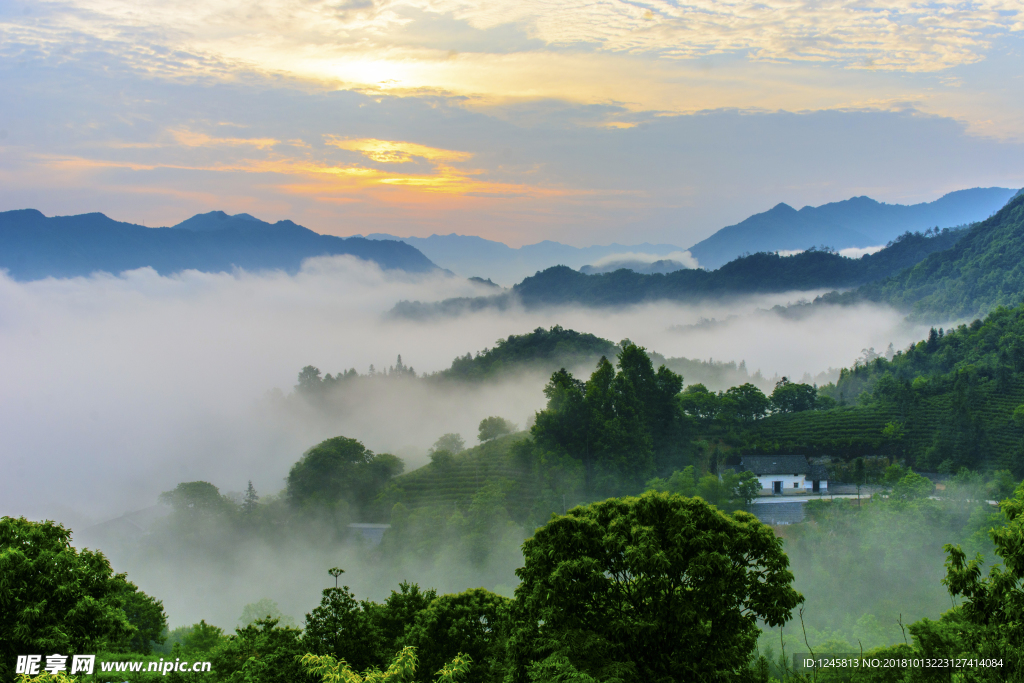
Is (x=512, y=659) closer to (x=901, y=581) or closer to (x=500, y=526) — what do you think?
(x=901, y=581)

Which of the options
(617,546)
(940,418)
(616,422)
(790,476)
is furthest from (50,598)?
(940,418)

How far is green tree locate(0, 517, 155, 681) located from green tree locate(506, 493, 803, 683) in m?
9.10

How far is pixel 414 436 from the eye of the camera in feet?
394

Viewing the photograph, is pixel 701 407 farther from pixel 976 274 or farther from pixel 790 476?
pixel 976 274

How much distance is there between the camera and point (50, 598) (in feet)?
48.2

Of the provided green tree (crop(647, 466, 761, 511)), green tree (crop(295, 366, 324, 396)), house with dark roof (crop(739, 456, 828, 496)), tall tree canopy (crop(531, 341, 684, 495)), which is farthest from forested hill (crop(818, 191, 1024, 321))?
green tree (crop(295, 366, 324, 396))

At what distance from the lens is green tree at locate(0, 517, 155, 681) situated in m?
13.9

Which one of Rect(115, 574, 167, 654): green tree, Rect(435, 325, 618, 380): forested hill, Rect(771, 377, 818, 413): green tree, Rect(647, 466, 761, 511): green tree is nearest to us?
Rect(115, 574, 167, 654): green tree

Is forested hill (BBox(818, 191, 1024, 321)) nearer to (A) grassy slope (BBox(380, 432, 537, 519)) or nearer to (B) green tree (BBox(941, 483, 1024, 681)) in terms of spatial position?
(A) grassy slope (BBox(380, 432, 537, 519))

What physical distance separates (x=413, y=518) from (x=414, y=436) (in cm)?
6072

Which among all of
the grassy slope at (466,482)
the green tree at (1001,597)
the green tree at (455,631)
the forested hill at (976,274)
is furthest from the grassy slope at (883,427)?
the forested hill at (976,274)

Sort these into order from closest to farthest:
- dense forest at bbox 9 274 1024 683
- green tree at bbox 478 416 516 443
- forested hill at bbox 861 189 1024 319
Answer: dense forest at bbox 9 274 1024 683
green tree at bbox 478 416 516 443
forested hill at bbox 861 189 1024 319

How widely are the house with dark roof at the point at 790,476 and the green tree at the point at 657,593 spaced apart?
4679 cm

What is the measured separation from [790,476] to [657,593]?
49.6 meters
